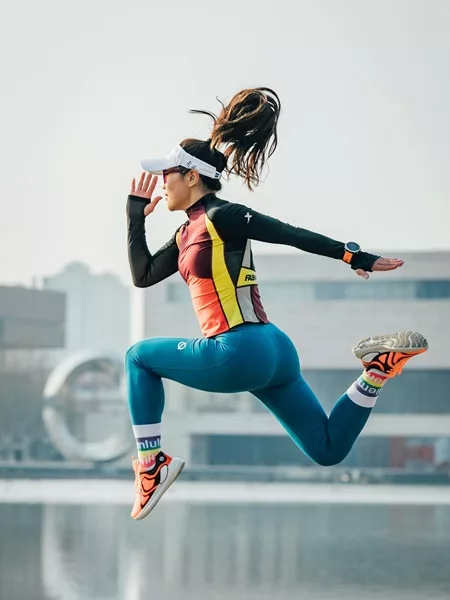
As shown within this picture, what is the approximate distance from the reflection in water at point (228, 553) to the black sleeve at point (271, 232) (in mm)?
39867

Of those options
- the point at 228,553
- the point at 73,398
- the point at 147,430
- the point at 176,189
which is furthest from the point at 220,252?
the point at 73,398

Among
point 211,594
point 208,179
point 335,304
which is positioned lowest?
point 211,594

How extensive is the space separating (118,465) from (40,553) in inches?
1175

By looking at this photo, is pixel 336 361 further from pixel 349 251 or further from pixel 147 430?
pixel 349 251

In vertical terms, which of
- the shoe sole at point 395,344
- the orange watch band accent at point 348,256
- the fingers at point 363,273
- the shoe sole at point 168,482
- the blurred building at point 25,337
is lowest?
the shoe sole at point 168,482

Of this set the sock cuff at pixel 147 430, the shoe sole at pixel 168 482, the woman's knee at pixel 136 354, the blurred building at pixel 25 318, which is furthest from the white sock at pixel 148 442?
the blurred building at pixel 25 318

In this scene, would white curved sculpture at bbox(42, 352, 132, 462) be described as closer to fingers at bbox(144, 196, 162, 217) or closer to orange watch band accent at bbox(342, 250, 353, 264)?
fingers at bbox(144, 196, 162, 217)

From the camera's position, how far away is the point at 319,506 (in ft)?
305

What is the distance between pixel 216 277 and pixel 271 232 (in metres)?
0.44

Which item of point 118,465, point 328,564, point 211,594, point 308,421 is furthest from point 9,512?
point 308,421

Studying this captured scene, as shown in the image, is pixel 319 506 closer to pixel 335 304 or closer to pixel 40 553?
pixel 335 304

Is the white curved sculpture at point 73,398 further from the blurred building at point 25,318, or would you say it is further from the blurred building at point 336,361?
the blurred building at point 25,318

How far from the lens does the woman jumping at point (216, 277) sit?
9.02 meters

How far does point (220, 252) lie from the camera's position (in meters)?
9.11
